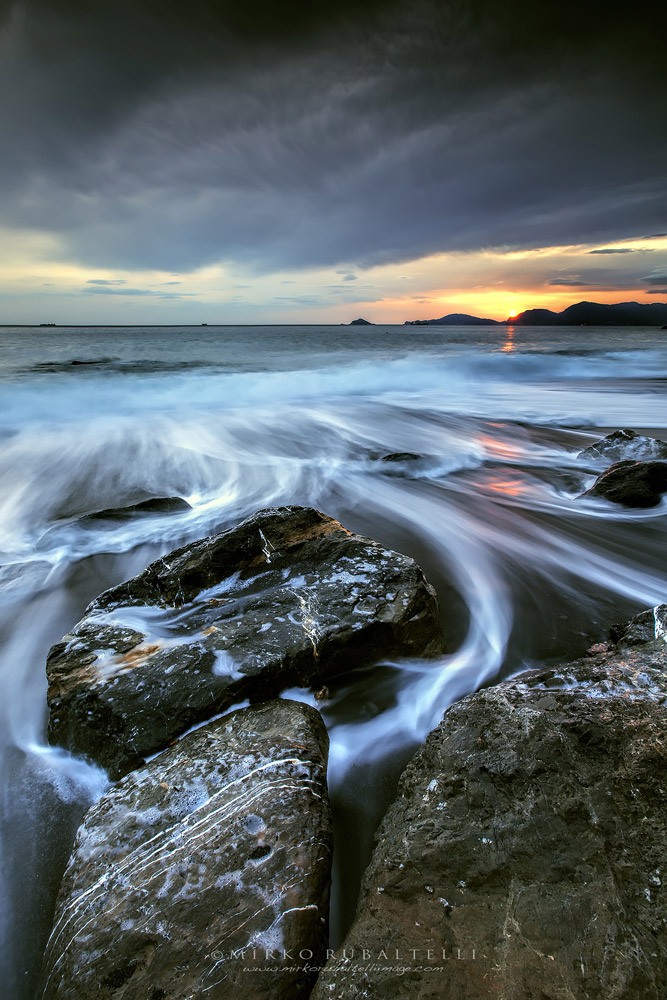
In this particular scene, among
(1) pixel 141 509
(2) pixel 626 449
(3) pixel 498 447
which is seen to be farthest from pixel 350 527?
(3) pixel 498 447

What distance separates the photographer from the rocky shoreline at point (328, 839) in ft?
3.95

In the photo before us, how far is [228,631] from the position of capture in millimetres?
2492

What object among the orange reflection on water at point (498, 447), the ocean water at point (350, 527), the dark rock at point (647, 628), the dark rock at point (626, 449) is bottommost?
the ocean water at point (350, 527)

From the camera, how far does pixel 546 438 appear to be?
8.85 metres

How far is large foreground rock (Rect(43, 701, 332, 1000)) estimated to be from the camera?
129cm

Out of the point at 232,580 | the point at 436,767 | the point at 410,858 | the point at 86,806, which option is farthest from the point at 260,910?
the point at 232,580

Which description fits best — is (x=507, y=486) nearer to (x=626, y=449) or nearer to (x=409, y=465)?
(x=409, y=465)

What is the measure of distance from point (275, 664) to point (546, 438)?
8137 millimetres

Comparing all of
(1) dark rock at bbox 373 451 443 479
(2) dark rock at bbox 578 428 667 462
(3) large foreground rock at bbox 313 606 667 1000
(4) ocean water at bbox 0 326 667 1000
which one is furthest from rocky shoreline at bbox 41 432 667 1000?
(2) dark rock at bbox 578 428 667 462

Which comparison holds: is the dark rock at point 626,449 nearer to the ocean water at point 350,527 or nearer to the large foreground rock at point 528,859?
the ocean water at point 350,527

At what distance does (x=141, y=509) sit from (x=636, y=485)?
17.5 feet

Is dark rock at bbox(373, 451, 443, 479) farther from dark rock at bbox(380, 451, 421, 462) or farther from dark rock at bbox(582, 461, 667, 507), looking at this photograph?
dark rock at bbox(582, 461, 667, 507)

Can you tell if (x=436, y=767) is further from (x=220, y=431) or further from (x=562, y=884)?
(x=220, y=431)

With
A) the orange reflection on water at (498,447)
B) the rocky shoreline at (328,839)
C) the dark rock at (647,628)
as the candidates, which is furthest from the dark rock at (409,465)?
the rocky shoreline at (328,839)
